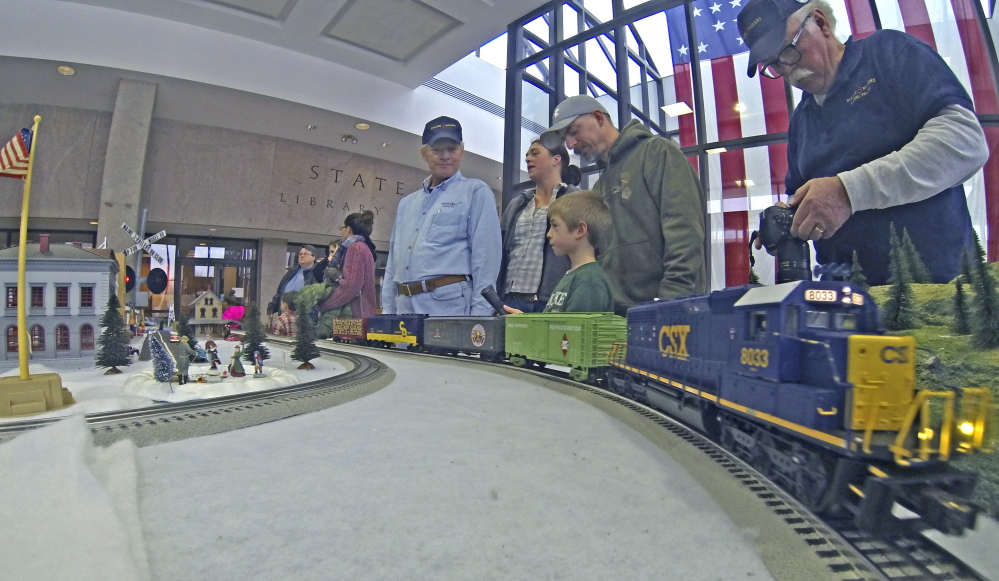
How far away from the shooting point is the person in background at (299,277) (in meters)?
10.1

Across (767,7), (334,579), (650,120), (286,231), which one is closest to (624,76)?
(650,120)

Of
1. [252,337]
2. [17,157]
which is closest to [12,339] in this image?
[252,337]

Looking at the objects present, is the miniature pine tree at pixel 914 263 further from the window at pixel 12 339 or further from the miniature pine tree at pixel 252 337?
the window at pixel 12 339

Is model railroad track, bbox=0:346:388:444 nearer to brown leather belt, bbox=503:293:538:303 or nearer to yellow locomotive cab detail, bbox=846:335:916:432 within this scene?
brown leather belt, bbox=503:293:538:303

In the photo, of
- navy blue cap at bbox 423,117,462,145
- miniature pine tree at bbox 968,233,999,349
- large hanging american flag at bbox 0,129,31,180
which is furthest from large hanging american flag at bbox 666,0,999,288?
large hanging american flag at bbox 0,129,31,180

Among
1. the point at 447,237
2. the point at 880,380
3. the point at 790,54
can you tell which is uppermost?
the point at 790,54

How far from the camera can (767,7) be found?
2.87 meters

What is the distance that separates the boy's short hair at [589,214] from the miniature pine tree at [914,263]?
2098 millimetres

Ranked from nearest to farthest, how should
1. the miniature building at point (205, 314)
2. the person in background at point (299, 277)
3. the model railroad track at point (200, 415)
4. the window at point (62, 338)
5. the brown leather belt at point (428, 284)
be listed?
1. the model railroad track at point (200, 415)
2. the window at point (62, 338)
3. the miniature building at point (205, 314)
4. the brown leather belt at point (428, 284)
5. the person in background at point (299, 277)

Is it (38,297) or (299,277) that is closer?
(38,297)

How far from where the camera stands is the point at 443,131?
6602mm

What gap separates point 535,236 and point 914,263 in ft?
12.4

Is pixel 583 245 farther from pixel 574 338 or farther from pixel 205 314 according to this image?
pixel 205 314

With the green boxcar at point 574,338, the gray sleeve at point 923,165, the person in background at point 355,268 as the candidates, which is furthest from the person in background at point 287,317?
the gray sleeve at point 923,165
